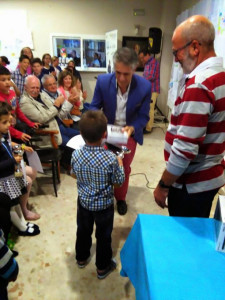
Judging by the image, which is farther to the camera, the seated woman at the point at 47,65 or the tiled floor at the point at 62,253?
the seated woman at the point at 47,65

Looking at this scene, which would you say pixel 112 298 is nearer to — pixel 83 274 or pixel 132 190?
pixel 83 274

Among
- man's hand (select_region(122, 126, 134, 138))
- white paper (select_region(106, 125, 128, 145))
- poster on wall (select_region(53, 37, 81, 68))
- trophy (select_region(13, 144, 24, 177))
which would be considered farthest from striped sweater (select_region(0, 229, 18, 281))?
poster on wall (select_region(53, 37, 81, 68))

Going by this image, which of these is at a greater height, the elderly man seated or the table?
the elderly man seated

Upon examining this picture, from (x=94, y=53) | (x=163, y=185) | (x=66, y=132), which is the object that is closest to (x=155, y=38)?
(x=94, y=53)

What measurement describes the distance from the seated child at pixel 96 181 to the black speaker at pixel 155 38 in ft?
14.4

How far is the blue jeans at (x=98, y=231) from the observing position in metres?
1.34

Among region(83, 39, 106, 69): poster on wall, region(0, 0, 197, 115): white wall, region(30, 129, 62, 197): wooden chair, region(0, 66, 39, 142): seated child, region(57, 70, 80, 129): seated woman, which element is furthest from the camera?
region(83, 39, 106, 69): poster on wall

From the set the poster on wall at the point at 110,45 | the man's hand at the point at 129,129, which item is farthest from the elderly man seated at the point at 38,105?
the poster on wall at the point at 110,45

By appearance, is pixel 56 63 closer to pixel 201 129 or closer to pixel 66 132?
pixel 66 132

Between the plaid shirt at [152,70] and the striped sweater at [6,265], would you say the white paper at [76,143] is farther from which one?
the plaid shirt at [152,70]

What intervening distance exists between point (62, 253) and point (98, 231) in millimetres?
510

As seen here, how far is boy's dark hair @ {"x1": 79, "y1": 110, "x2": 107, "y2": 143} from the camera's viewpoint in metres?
1.11

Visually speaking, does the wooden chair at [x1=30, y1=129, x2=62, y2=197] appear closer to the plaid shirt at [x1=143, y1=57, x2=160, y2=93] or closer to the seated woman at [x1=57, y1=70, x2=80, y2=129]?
the seated woman at [x1=57, y1=70, x2=80, y2=129]

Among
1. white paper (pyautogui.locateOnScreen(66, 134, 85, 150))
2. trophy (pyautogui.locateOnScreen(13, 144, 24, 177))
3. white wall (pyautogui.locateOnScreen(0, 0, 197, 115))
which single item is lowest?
trophy (pyautogui.locateOnScreen(13, 144, 24, 177))
